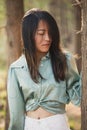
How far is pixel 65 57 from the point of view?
4.23 meters

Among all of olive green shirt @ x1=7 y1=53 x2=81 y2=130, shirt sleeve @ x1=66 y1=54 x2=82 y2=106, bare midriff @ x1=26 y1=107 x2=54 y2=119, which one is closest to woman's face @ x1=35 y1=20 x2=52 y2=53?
olive green shirt @ x1=7 y1=53 x2=81 y2=130

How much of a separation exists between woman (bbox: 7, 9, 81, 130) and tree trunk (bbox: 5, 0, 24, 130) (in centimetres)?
291

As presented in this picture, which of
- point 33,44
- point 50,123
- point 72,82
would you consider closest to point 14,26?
point 33,44

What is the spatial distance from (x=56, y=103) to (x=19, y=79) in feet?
1.37

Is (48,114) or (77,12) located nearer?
(48,114)

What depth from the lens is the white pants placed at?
421 centimetres

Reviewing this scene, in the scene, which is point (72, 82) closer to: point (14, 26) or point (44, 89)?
point (44, 89)

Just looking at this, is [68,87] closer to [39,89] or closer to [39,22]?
[39,89]

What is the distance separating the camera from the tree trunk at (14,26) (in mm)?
7125

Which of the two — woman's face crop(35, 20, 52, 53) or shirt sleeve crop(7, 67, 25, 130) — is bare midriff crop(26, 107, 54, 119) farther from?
woman's face crop(35, 20, 52, 53)

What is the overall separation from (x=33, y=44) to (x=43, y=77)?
0.32 m

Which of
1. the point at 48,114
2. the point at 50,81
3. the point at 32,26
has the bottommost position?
the point at 48,114

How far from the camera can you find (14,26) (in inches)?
286

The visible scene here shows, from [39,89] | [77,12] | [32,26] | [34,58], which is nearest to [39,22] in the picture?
[32,26]
